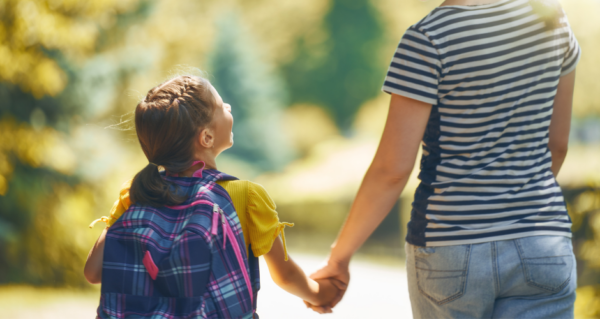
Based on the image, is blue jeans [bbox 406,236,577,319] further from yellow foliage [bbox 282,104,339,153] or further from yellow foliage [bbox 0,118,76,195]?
yellow foliage [bbox 282,104,339,153]

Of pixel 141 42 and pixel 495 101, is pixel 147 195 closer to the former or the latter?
pixel 495 101

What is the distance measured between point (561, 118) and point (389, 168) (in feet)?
1.81

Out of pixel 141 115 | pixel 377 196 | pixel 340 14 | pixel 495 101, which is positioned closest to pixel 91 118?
pixel 141 115

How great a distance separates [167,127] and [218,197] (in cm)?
27

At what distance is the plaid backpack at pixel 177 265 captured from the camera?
1.25 m

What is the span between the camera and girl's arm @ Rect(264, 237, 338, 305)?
1.55 metres

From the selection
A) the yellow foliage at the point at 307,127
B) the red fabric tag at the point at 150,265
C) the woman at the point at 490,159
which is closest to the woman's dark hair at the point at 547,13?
the woman at the point at 490,159

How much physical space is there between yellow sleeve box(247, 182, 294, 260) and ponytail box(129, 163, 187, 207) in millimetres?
198

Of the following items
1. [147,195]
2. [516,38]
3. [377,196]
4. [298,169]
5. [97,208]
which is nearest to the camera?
[516,38]

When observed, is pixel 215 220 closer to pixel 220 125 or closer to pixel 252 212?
pixel 252 212

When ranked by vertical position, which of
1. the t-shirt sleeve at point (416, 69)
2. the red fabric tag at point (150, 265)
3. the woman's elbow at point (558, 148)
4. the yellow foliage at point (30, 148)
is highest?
the yellow foliage at point (30, 148)

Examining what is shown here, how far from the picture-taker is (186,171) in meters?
1.47

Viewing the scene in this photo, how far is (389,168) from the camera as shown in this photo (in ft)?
4.59

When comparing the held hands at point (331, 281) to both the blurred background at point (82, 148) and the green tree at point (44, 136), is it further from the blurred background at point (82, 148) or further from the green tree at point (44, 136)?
the green tree at point (44, 136)
